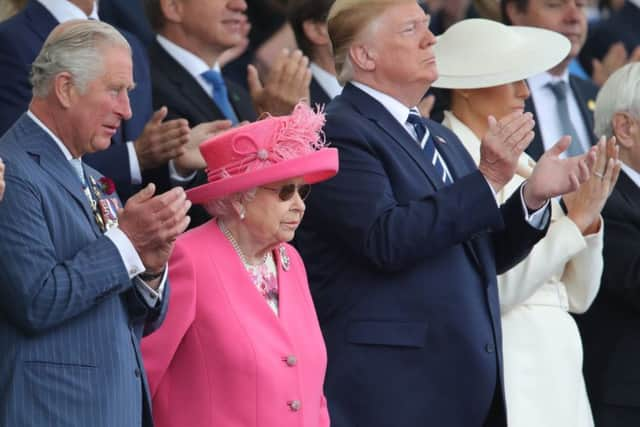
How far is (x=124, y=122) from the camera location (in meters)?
5.92

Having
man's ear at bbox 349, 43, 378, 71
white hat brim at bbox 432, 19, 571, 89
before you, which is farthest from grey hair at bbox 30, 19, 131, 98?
white hat brim at bbox 432, 19, 571, 89

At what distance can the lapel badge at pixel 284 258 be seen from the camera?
4.81 meters

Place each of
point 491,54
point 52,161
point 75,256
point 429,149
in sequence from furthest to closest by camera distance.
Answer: point 491,54 → point 429,149 → point 52,161 → point 75,256

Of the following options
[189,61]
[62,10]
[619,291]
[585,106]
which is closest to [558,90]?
[585,106]

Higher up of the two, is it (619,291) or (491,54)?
(491,54)

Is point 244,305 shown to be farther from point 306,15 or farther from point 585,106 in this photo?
point 585,106

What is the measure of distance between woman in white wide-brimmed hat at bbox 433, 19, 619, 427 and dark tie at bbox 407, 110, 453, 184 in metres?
0.48

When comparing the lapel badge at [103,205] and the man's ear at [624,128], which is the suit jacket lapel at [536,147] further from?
the lapel badge at [103,205]

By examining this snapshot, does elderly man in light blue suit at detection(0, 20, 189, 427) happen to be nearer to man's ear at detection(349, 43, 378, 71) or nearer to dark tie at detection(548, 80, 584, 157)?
man's ear at detection(349, 43, 378, 71)

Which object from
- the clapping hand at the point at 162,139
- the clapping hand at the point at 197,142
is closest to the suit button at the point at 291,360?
the clapping hand at the point at 162,139

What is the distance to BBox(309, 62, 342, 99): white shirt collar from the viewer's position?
22.1 ft

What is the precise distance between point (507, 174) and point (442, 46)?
53.8 inches

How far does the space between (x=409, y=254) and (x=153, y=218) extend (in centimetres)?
109

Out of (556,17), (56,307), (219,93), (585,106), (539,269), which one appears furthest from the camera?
(556,17)
